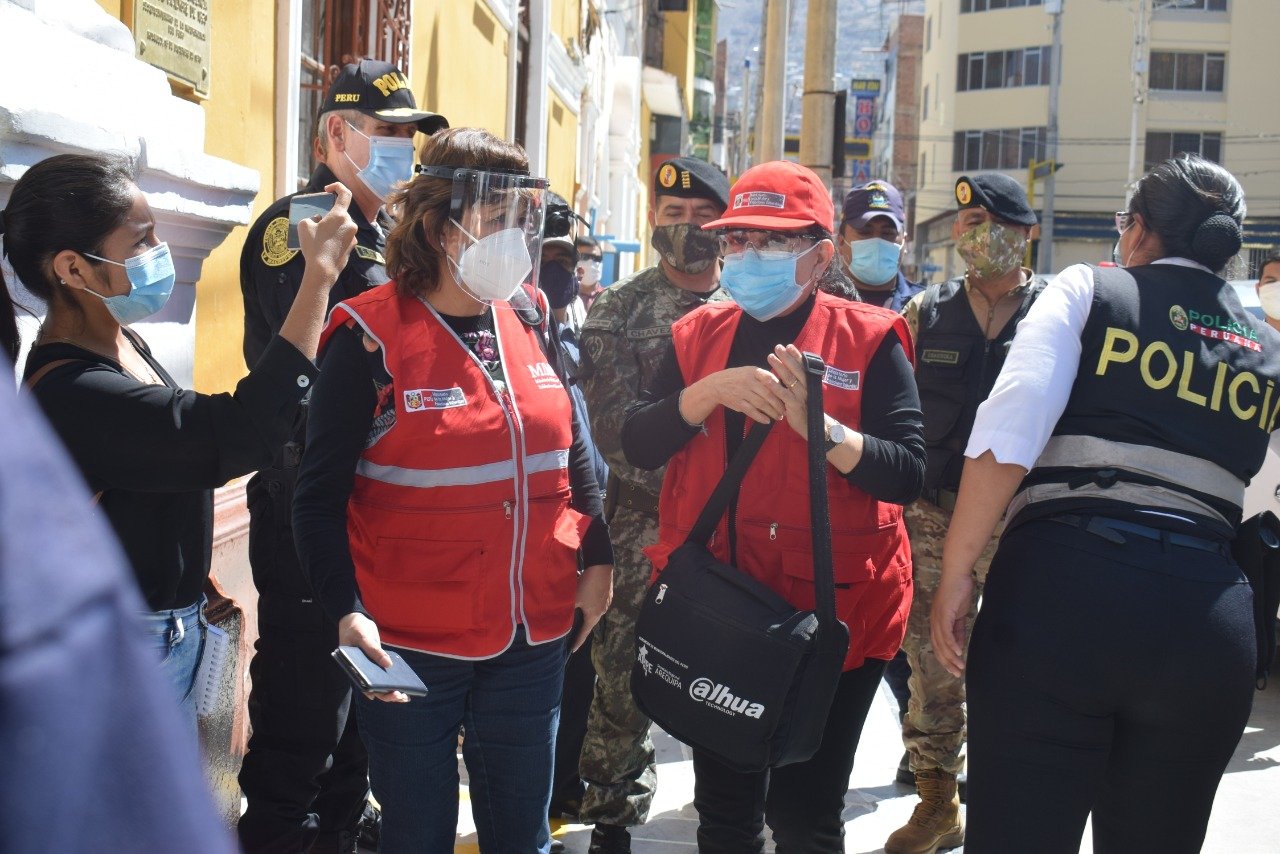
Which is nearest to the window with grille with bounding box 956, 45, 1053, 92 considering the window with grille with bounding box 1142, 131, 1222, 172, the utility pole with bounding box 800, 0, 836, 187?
the window with grille with bounding box 1142, 131, 1222, 172

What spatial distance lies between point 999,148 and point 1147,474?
47231 millimetres

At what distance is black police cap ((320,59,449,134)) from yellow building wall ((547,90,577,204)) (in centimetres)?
961

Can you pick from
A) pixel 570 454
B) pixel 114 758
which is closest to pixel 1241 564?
pixel 570 454

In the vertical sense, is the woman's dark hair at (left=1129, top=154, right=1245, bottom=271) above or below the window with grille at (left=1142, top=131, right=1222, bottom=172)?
below

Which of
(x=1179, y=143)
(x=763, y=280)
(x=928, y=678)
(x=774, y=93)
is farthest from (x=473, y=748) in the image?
(x=1179, y=143)

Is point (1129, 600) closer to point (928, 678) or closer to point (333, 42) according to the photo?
point (928, 678)

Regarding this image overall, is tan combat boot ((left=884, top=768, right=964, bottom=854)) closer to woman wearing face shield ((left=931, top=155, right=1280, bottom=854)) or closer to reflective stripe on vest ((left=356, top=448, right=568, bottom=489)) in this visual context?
woman wearing face shield ((left=931, top=155, right=1280, bottom=854))

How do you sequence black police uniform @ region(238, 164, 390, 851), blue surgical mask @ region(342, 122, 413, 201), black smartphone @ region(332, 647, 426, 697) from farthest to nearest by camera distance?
blue surgical mask @ region(342, 122, 413, 201) → black police uniform @ region(238, 164, 390, 851) → black smartphone @ region(332, 647, 426, 697)

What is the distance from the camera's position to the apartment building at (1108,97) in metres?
41.5

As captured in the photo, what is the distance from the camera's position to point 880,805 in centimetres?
465

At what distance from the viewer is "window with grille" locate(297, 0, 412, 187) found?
629 centimetres

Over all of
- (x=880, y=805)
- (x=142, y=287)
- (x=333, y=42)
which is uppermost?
(x=333, y=42)

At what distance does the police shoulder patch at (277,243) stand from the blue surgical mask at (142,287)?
2.34ft

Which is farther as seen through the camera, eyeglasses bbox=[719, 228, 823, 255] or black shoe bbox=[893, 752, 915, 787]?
black shoe bbox=[893, 752, 915, 787]
